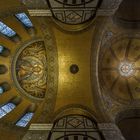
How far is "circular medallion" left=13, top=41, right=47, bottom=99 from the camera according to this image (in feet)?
44.2

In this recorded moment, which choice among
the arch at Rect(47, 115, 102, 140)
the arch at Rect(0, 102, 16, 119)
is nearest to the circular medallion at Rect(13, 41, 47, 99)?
the arch at Rect(0, 102, 16, 119)

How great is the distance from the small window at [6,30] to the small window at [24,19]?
1.98 ft

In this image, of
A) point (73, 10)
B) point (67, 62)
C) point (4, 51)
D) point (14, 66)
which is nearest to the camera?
point (73, 10)

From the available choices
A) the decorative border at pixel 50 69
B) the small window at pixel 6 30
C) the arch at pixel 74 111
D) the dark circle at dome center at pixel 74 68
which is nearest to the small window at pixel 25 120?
the decorative border at pixel 50 69

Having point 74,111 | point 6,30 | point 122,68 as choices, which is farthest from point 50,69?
point 122,68

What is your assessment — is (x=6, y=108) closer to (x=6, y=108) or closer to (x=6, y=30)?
(x=6, y=108)

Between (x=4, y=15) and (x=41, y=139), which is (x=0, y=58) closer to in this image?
(x=4, y=15)

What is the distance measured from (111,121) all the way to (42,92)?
3.64m

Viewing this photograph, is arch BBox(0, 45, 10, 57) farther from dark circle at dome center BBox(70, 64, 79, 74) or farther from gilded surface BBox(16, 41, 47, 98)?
dark circle at dome center BBox(70, 64, 79, 74)

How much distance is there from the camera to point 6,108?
44.0ft

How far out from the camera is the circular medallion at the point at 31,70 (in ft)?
44.2

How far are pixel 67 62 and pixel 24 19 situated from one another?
127 inches

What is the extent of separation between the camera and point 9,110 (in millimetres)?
13359

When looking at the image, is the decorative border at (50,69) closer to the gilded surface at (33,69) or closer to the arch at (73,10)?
Result: the arch at (73,10)
